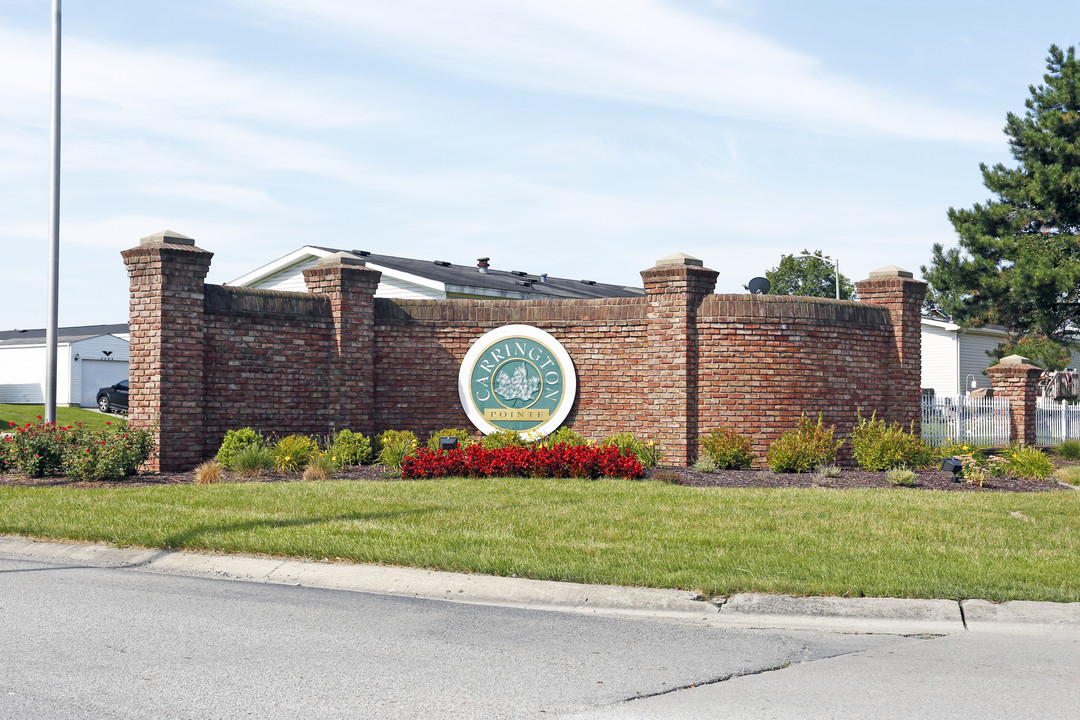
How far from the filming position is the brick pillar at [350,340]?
18375 mm

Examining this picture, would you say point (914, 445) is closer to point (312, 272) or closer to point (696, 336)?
point (696, 336)

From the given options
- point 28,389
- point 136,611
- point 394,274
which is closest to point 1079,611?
point 136,611

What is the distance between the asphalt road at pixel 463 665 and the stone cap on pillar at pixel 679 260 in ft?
34.3

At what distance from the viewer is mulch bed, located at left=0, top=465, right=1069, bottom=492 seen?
15.4 meters

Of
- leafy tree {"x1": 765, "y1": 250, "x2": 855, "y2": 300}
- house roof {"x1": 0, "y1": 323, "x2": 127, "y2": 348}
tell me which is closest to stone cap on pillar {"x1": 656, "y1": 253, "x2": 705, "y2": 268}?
house roof {"x1": 0, "y1": 323, "x2": 127, "y2": 348}

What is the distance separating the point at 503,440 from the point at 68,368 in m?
36.8

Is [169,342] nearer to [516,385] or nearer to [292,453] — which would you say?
[292,453]

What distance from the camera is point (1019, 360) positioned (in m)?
25.4

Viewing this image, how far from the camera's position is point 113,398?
43.5m

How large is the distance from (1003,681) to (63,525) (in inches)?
362

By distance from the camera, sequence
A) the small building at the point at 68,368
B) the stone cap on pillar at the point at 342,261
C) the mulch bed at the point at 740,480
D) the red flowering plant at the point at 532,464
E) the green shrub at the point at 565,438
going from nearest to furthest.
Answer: the mulch bed at the point at 740,480 < the red flowering plant at the point at 532,464 < the green shrub at the point at 565,438 < the stone cap on pillar at the point at 342,261 < the small building at the point at 68,368

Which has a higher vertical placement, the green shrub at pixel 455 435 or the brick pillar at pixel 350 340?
the brick pillar at pixel 350 340

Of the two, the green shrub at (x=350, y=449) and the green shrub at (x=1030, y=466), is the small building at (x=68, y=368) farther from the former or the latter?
the green shrub at (x=1030, y=466)

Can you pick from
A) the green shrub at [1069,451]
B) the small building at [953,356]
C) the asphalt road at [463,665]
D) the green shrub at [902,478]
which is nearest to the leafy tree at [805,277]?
the small building at [953,356]
